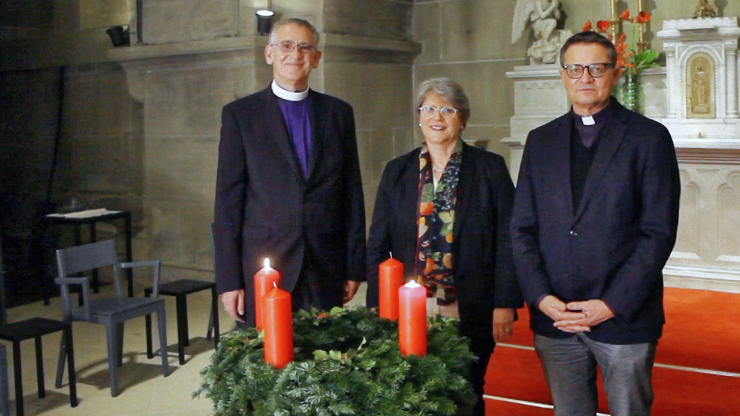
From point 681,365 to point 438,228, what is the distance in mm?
2427

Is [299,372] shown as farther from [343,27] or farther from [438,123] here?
[343,27]

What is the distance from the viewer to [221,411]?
1.90m

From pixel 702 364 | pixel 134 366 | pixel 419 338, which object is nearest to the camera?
pixel 419 338

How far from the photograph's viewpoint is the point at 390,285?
212 cm

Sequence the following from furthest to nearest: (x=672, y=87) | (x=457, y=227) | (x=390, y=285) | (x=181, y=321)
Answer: (x=672, y=87) → (x=181, y=321) → (x=457, y=227) → (x=390, y=285)

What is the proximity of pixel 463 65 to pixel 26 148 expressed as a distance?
4141 mm

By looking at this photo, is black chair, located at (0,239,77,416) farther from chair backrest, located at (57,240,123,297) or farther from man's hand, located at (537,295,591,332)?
man's hand, located at (537,295,591,332)

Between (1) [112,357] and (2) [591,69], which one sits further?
(1) [112,357]

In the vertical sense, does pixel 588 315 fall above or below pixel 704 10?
below

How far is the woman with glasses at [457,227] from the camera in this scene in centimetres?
278

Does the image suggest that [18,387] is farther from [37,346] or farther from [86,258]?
[86,258]

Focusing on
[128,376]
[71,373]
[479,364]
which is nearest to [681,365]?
[479,364]

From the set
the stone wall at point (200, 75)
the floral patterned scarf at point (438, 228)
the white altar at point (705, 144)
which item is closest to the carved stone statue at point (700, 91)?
the white altar at point (705, 144)

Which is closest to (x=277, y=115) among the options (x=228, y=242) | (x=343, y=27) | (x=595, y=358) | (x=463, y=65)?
(x=228, y=242)
